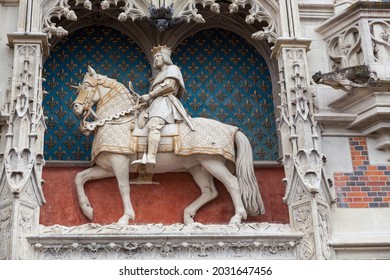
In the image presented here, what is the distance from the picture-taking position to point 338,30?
11031mm

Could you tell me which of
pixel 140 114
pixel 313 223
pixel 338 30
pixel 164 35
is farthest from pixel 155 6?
pixel 313 223

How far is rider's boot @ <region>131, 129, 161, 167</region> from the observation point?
9.94 metres

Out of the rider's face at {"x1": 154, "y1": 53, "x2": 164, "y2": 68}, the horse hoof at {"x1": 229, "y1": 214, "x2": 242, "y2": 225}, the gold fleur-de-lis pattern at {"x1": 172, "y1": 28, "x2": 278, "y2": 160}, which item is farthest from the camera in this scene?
the gold fleur-de-lis pattern at {"x1": 172, "y1": 28, "x2": 278, "y2": 160}

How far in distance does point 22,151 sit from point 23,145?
0.10 metres

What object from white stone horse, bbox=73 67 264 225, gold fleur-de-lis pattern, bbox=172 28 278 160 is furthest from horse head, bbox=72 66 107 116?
gold fleur-de-lis pattern, bbox=172 28 278 160

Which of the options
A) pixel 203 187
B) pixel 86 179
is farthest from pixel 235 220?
pixel 86 179

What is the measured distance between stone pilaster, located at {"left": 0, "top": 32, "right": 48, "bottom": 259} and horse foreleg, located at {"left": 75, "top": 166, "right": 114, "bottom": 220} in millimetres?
618

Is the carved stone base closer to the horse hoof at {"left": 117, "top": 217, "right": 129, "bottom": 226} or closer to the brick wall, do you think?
the horse hoof at {"left": 117, "top": 217, "right": 129, "bottom": 226}

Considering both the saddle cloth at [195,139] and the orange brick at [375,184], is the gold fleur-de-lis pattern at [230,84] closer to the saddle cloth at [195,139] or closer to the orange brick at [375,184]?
the saddle cloth at [195,139]

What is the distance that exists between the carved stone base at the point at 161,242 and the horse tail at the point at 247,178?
1.86ft

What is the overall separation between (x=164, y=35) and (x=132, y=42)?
512 millimetres

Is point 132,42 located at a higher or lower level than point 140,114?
higher

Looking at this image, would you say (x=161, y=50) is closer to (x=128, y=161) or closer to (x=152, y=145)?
(x=152, y=145)

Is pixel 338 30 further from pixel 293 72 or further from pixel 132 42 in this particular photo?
pixel 132 42
